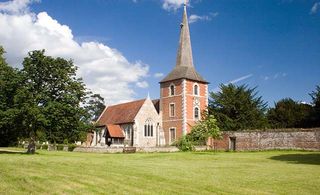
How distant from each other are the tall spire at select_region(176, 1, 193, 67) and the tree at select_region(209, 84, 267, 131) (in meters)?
7.00

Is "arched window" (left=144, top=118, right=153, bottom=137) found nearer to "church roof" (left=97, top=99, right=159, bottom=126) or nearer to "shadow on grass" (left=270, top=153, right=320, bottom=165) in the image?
"church roof" (left=97, top=99, right=159, bottom=126)

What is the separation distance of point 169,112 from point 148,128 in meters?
3.78

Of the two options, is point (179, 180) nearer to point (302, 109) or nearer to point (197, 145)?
point (197, 145)

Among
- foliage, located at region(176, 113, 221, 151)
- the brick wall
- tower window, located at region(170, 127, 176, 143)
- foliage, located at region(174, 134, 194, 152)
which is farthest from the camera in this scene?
tower window, located at region(170, 127, 176, 143)

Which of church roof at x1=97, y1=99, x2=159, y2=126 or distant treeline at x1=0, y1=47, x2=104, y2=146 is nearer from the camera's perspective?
distant treeline at x1=0, y1=47, x2=104, y2=146

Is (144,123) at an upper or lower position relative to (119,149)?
upper

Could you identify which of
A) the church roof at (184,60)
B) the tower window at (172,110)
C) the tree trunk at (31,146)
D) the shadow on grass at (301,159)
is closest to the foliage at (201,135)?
the tower window at (172,110)

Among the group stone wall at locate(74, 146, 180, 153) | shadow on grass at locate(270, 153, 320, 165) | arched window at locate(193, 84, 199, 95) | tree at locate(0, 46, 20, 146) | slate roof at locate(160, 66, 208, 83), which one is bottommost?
shadow on grass at locate(270, 153, 320, 165)

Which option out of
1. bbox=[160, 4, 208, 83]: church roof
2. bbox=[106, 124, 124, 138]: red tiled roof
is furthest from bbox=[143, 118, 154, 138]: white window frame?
bbox=[160, 4, 208, 83]: church roof

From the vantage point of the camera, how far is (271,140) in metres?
39.8

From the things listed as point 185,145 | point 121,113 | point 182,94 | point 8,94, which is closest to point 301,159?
point 185,145

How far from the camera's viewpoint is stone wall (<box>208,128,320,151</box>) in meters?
37.1

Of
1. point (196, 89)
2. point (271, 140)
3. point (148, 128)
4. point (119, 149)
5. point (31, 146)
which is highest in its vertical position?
point (196, 89)

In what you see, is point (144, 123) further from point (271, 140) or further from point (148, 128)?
point (271, 140)
